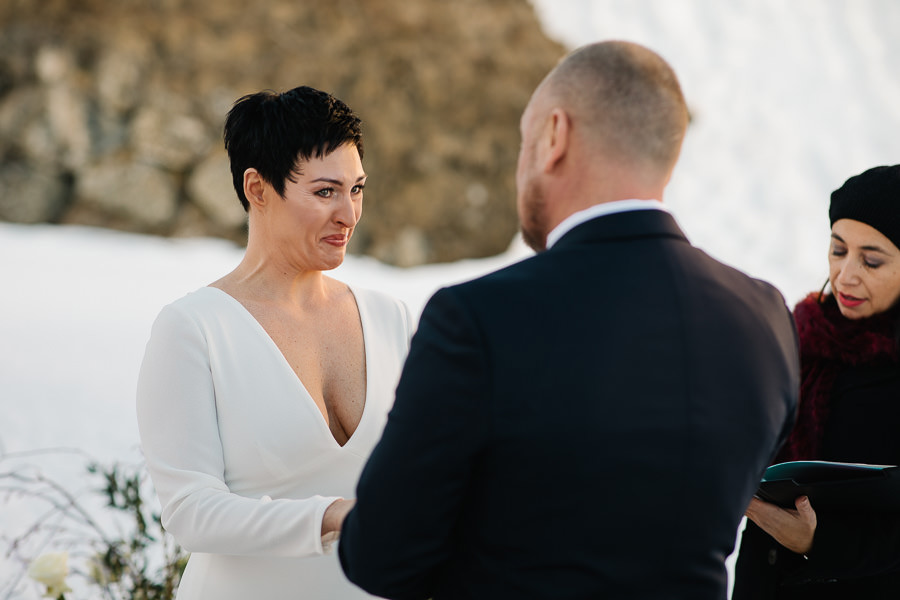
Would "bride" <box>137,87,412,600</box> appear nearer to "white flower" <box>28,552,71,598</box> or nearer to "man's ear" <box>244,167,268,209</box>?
"man's ear" <box>244,167,268,209</box>

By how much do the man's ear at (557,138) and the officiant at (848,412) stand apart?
1002 mm

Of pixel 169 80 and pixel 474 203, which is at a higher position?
pixel 169 80

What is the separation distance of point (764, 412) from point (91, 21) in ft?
26.8

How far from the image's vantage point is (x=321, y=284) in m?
1.73

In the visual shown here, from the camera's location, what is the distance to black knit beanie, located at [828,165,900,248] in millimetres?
1723

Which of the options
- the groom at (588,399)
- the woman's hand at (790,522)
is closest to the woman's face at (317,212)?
the groom at (588,399)

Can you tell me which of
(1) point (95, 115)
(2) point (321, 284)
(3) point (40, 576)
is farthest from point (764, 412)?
(1) point (95, 115)

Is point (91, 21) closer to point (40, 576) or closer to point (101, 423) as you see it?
point (101, 423)

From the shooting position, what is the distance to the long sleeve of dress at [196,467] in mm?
1331

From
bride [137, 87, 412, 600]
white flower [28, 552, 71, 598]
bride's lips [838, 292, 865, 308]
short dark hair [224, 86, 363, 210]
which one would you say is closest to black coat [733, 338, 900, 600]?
bride's lips [838, 292, 865, 308]

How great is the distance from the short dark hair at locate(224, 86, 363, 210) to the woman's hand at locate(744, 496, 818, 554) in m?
1.14

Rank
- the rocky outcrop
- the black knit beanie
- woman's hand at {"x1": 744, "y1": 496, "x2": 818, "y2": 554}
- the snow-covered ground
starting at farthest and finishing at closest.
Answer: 1. the rocky outcrop
2. the snow-covered ground
3. the black knit beanie
4. woman's hand at {"x1": 744, "y1": 496, "x2": 818, "y2": 554}

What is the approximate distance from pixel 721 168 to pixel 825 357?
32.6ft

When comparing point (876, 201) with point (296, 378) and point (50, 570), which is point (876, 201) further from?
point (50, 570)
